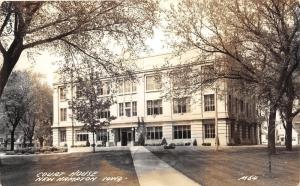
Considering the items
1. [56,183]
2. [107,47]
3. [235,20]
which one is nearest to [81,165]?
[56,183]

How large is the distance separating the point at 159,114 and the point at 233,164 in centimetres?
91

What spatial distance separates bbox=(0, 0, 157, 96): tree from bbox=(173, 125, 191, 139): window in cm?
112

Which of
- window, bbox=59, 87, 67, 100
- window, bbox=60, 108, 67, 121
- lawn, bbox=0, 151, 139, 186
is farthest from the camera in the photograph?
window, bbox=59, 87, 67, 100

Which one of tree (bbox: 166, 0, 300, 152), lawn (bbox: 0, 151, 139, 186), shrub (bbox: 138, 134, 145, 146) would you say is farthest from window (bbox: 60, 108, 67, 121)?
tree (bbox: 166, 0, 300, 152)

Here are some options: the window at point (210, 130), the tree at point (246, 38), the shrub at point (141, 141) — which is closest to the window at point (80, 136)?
the shrub at point (141, 141)

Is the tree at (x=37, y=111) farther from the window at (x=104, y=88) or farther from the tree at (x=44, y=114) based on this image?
the window at (x=104, y=88)

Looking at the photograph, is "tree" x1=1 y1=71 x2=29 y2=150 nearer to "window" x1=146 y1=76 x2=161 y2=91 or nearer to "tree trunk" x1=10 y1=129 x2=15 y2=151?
"tree trunk" x1=10 y1=129 x2=15 y2=151

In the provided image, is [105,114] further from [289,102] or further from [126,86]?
[289,102]

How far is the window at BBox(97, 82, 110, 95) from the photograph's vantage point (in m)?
5.10

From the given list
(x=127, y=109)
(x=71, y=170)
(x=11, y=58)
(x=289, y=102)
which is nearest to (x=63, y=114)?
(x=71, y=170)

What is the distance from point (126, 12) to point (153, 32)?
1.33 ft

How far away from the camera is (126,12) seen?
539 centimetres

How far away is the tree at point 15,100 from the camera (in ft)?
17.4

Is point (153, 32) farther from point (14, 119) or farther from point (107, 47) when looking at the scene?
point (14, 119)
